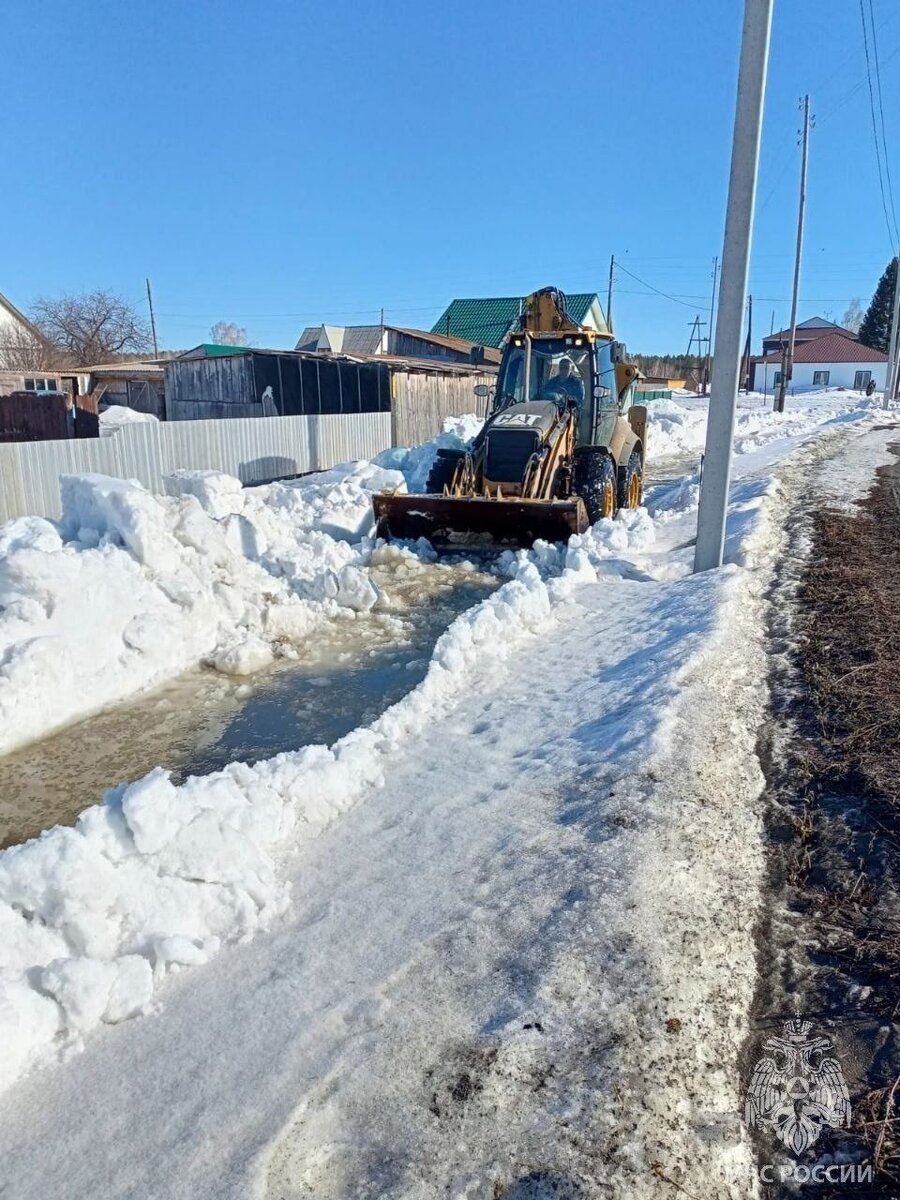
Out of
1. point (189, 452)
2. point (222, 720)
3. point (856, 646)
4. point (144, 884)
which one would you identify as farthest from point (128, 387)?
point (144, 884)

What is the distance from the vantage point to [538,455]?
31.3 ft

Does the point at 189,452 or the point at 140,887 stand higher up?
the point at 189,452

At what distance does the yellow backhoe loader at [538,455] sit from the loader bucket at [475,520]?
0.01 metres

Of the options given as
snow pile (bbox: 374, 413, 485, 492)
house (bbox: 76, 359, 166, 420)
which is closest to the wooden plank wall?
snow pile (bbox: 374, 413, 485, 492)

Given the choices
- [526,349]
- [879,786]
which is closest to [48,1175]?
[879,786]

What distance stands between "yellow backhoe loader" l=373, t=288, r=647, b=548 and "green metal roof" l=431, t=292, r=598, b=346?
94.1ft

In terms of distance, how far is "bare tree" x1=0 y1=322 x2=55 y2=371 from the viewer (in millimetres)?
36688

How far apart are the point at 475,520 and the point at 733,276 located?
12.3ft

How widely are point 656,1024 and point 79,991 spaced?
1.92m

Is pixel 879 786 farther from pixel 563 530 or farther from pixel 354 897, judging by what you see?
pixel 563 530

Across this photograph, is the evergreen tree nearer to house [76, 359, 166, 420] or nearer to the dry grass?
house [76, 359, 166, 420]

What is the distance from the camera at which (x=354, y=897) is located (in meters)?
3.27

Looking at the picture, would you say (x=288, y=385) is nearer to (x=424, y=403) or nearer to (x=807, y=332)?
(x=424, y=403)

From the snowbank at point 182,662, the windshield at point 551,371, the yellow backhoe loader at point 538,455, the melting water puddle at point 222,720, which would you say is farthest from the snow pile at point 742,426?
the melting water puddle at point 222,720
